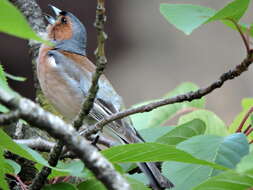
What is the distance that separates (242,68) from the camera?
145cm

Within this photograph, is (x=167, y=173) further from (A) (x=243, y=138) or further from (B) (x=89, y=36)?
(B) (x=89, y=36)

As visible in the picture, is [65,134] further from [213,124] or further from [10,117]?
[213,124]

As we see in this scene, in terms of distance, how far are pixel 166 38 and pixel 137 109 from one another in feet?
16.2

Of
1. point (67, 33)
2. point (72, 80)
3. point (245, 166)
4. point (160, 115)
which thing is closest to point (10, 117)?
point (245, 166)

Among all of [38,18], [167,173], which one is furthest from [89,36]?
[167,173]

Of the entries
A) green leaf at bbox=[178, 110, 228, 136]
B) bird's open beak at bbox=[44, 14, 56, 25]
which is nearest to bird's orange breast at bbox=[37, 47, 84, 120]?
bird's open beak at bbox=[44, 14, 56, 25]

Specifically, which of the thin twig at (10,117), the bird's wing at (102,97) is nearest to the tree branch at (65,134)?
the thin twig at (10,117)

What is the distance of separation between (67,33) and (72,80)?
1.97ft

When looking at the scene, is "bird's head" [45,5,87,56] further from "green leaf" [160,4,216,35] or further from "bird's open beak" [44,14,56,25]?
"green leaf" [160,4,216,35]

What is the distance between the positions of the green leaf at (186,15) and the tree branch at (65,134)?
1.33ft

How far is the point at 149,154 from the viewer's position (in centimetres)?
130

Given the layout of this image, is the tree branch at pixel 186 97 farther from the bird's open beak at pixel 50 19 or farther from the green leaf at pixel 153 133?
the bird's open beak at pixel 50 19

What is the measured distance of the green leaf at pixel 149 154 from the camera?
1.26m

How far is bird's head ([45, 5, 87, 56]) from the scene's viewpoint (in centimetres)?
396
